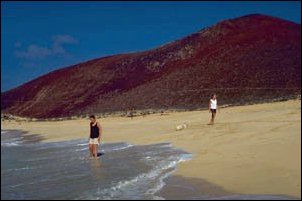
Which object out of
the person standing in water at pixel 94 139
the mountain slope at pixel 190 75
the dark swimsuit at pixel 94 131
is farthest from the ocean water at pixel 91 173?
the mountain slope at pixel 190 75

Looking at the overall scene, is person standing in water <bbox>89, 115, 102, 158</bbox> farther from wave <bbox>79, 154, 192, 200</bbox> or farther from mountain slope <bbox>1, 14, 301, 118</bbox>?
mountain slope <bbox>1, 14, 301, 118</bbox>

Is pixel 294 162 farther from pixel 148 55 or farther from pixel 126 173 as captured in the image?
pixel 148 55

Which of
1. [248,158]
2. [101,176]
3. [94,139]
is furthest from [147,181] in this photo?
[94,139]

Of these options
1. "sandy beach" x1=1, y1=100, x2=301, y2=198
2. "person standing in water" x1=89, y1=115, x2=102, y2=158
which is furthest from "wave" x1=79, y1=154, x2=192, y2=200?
"person standing in water" x1=89, y1=115, x2=102, y2=158

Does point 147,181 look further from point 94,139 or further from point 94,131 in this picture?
point 94,131

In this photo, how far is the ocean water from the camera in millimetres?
9781

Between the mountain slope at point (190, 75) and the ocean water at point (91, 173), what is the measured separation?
22502 millimetres

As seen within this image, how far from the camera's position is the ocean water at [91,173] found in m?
9.78

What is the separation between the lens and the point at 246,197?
8516 mm

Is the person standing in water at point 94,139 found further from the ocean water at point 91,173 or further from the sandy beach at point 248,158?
the sandy beach at point 248,158

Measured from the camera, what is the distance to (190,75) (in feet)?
148

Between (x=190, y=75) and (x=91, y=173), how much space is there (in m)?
33.4

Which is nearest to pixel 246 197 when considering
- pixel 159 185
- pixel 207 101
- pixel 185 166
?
pixel 159 185

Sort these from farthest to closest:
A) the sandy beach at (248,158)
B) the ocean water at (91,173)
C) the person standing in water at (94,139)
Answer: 1. the person standing in water at (94,139)
2. the ocean water at (91,173)
3. the sandy beach at (248,158)
